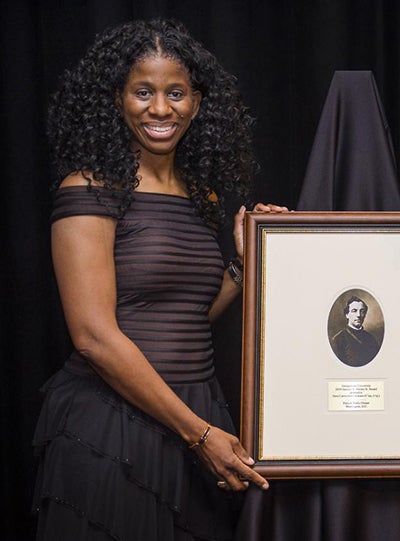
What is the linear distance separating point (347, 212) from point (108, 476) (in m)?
0.63

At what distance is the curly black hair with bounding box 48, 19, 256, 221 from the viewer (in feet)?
5.06

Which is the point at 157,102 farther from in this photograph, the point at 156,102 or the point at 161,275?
the point at 161,275

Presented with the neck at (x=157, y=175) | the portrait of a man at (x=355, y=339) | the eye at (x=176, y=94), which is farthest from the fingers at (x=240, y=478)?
the eye at (x=176, y=94)

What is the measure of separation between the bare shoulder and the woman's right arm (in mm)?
72

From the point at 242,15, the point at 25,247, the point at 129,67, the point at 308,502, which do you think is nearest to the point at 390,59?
the point at 242,15

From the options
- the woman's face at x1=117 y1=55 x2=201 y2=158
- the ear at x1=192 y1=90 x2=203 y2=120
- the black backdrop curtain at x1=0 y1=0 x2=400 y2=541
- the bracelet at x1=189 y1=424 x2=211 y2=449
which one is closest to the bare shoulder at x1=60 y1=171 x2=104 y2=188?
the woman's face at x1=117 y1=55 x2=201 y2=158

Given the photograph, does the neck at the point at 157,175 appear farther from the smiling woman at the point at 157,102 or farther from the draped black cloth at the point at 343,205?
the draped black cloth at the point at 343,205

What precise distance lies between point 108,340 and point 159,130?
0.41 m

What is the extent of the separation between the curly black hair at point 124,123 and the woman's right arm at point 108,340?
0.12 metres

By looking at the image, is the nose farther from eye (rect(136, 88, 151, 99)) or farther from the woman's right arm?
the woman's right arm

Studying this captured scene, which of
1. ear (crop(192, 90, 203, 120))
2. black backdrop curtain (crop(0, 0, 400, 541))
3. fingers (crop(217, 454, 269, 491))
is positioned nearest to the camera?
fingers (crop(217, 454, 269, 491))

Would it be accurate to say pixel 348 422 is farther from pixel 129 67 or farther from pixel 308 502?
pixel 129 67

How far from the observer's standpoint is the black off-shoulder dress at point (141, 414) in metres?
1.47

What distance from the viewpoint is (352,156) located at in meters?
1.52
